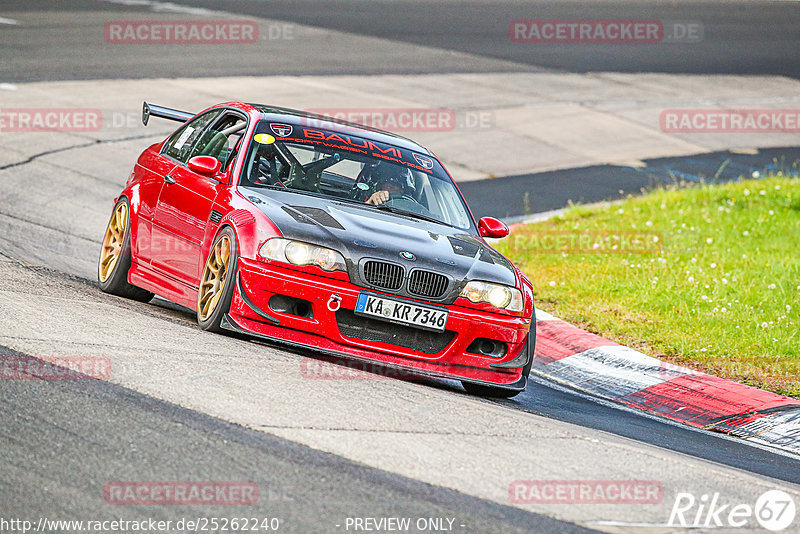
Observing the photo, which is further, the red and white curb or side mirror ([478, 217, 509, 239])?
side mirror ([478, 217, 509, 239])

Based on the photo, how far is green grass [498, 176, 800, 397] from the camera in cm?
916

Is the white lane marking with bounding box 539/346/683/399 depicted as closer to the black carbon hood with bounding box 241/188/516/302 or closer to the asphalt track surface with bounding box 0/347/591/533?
the black carbon hood with bounding box 241/188/516/302

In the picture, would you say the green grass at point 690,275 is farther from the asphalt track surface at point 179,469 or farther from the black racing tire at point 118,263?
the asphalt track surface at point 179,469

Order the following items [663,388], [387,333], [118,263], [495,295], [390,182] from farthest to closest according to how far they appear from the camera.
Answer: [118,263]
[663,388]
[390,182]
[495,295]
[387,333]

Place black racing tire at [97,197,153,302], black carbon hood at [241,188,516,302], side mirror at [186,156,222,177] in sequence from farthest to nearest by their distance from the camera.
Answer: black racing tire at [97,197,153,302], side mirror at [186,156,222,177], black carbon hood at [241,188,516,302]

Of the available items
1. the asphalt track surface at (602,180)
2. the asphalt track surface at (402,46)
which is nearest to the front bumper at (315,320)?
the asphalt track surface at (602,180)

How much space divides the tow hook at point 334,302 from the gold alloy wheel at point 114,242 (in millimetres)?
2507

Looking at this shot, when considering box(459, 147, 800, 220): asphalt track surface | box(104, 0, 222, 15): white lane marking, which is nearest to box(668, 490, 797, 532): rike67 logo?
box(459, 147, 800, 220): asphalt track surface

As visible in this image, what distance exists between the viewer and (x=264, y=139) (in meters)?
8.12

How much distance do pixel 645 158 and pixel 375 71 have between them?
22.5 feet

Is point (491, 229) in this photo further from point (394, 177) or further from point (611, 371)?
point (611, 371)

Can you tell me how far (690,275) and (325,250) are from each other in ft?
17.7

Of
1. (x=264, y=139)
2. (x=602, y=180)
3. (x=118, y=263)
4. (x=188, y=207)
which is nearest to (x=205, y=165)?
(x=188, y=207)

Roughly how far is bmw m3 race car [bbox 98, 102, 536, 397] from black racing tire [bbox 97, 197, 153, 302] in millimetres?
19
